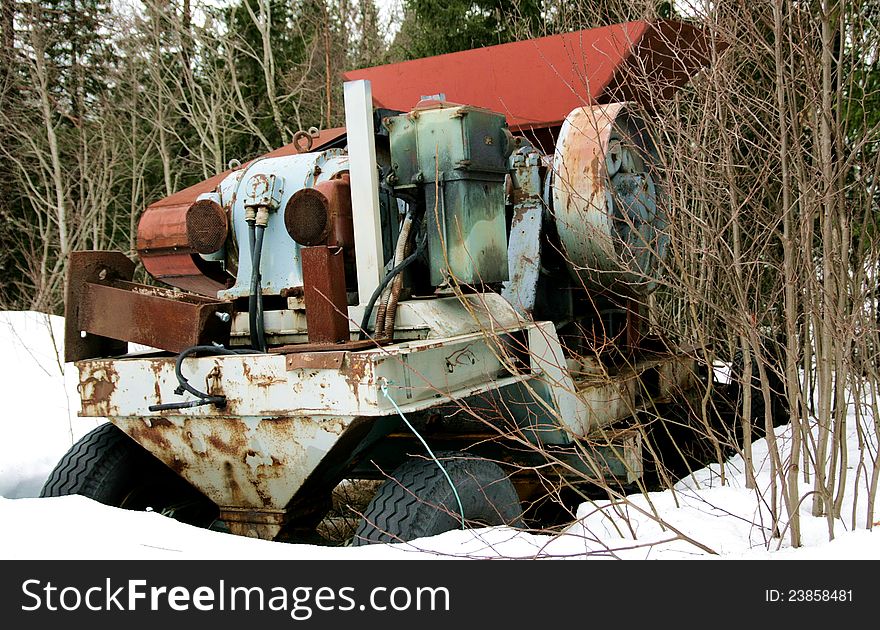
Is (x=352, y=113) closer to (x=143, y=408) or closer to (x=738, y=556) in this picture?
(x=143, y=408)

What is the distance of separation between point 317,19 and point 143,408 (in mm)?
13999

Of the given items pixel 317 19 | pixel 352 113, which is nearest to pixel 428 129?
pixel 352 113

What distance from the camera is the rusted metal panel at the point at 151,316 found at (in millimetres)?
3338

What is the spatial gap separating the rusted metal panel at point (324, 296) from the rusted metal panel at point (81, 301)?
0.77 metres

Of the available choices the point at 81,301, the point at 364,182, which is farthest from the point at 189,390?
the point at 364,182

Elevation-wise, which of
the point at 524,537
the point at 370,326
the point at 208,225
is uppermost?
the point at 208,225

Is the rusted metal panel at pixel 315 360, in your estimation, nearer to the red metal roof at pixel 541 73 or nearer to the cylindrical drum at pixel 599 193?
the cylindrical drum at pixel 599 193

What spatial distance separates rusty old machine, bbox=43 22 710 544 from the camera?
3168 millimetres

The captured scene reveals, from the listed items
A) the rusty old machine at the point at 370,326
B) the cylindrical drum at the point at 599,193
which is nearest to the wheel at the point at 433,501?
the rusty old machine at the point at 370,326

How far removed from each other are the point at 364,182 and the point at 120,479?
63.9 inches

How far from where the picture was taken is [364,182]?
3520 millimetres

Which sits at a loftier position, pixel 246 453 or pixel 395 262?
pixel 395 262

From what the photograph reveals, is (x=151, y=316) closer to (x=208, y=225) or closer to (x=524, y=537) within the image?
(x=208, y=225)

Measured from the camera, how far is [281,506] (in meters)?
3.31
